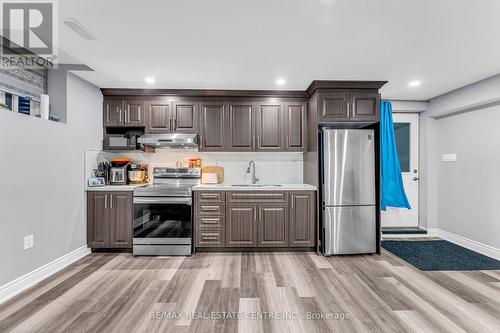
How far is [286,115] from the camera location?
151 inches

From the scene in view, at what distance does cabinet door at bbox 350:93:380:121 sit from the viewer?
3490 mm

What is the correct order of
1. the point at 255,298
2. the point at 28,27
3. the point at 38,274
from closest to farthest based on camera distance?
the point at 28,27, the point at 255,298, the point at 38,274

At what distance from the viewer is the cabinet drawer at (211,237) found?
347 cm

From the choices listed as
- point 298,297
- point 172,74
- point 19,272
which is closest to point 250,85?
point 172,74

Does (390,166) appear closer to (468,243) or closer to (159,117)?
(468,243)

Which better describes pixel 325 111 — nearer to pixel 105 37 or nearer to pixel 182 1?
pixel 182 1

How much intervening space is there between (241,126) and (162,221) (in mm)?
1818

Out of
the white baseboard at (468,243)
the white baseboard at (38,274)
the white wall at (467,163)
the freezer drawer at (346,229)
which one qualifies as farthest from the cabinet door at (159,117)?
the white baseboard at (468,243)

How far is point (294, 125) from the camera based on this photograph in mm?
3844

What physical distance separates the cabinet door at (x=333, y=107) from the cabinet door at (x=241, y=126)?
1.05m

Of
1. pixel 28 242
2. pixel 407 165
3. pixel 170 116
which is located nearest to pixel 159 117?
pixel 170 116

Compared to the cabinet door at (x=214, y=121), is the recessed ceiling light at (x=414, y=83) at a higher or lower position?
higher

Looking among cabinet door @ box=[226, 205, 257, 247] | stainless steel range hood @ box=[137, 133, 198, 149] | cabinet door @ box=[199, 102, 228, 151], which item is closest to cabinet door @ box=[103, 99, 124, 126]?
stainless steel range hood @ box=[137, 133, 198, 149]

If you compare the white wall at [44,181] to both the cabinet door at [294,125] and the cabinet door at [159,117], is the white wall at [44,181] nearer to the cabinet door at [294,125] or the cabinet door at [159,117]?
the cabinet door at [159,117]
